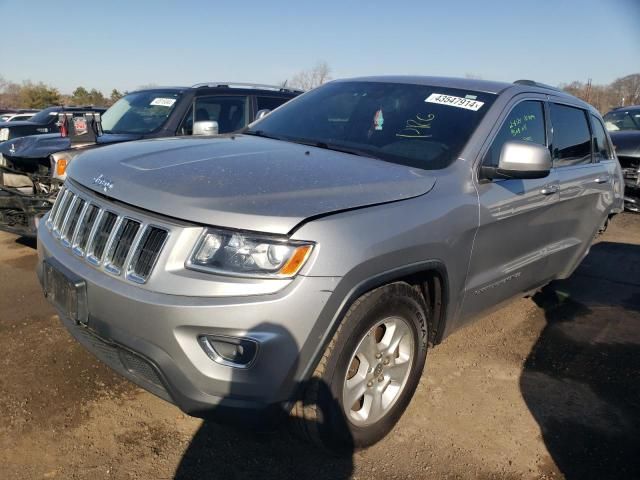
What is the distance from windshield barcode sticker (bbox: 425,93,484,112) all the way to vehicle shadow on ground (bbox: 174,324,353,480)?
1.94m

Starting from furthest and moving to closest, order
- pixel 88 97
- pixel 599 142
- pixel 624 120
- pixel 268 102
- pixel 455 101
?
pixel 88 97, pixel 624 120, pixel 268 102, pixel 599 142, pixel 455 101

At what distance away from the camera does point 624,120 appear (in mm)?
11141

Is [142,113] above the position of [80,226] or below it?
above

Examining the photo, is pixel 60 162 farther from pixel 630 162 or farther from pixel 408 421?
pixel 630 162

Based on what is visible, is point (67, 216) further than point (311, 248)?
Yes

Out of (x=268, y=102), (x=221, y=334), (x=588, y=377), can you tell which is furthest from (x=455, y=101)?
(x=268, y=102)

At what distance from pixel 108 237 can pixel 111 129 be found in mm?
4396

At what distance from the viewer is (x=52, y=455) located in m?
2.54

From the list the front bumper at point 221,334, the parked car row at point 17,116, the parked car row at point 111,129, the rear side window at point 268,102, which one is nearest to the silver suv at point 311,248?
the front bumper at point 221,334

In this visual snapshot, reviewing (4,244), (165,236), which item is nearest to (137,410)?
(165,236)

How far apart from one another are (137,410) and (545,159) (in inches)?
103

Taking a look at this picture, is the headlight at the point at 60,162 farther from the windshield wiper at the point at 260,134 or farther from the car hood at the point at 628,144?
the car hood at the point at 628,144

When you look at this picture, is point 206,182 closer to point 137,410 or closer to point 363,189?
point 363,189

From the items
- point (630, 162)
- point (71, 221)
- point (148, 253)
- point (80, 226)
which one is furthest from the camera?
point (630, 162)
